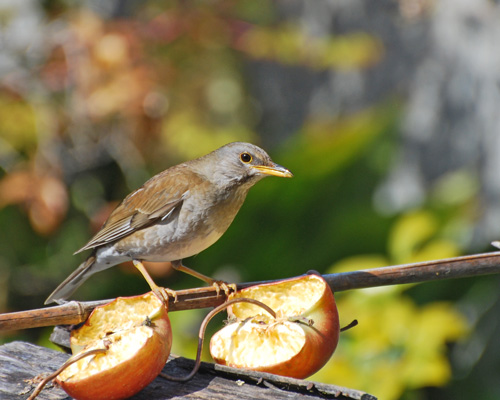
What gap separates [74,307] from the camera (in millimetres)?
1973

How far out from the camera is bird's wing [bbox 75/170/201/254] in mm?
3059

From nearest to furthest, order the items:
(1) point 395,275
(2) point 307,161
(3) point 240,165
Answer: (1) point 395,275 → (3) point 240,165 → (2) point 307,161

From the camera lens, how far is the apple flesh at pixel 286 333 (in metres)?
1.96

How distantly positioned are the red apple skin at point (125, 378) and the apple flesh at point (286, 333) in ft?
0.88

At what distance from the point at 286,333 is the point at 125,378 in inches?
18.0

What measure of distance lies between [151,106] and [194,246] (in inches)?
97.8

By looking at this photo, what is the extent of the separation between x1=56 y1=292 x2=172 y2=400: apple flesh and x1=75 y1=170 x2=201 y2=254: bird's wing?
1038 millimetres

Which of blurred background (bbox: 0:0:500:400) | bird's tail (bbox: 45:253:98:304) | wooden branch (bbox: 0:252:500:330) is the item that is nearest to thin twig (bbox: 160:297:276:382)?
wooden branch (bbox: 0:252:500:330)

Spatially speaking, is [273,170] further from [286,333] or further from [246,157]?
[286,333]

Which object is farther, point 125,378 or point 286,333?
point 286,333

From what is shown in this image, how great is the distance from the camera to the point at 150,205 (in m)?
3.11

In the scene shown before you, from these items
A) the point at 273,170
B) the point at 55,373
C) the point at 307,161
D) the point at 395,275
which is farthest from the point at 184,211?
the point at 307,161

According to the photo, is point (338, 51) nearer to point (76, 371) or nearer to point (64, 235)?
point (64, 235)

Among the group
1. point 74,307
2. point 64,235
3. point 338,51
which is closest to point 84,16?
point 64,235
